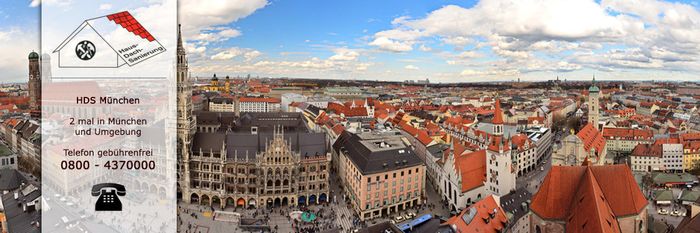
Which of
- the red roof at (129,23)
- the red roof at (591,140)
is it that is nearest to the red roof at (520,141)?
the red roof at (591,140)

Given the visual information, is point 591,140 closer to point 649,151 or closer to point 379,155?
point 649,151

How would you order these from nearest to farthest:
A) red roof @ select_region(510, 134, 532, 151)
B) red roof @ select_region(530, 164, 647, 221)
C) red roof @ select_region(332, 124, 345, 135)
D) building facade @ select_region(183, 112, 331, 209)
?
red roof @ select_region(530, 164, 647, 221)
building facade @ select_region(183, 112, 331, 209)
red roof @ select_region(510, 134, 532, 151)
red roof @ select_region(332, 124, 345, 135)

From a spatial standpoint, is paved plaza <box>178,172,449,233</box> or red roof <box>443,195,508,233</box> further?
paved plaza <box>178,172,449,233</box>

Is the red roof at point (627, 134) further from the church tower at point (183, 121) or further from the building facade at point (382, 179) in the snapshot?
the church tower at point (183, 121)

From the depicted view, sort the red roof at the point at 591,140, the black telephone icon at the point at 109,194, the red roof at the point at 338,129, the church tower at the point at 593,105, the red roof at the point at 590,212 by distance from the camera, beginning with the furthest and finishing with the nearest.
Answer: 1. the church tower at the point at 593,105
2. the red roof at the point at 338,129
3. the red roof at the point at 591,140
4. the red roof at the point at 590,212
5. the black telephone icon at the point at 109,194

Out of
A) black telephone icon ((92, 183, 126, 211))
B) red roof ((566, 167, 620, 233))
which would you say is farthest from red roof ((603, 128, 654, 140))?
black telephone icon ((92, 183, 126, 211))

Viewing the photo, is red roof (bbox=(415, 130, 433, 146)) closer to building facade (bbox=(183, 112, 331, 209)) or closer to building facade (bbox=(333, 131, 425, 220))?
building facade (bbox=(333, 131, 425, 220))
